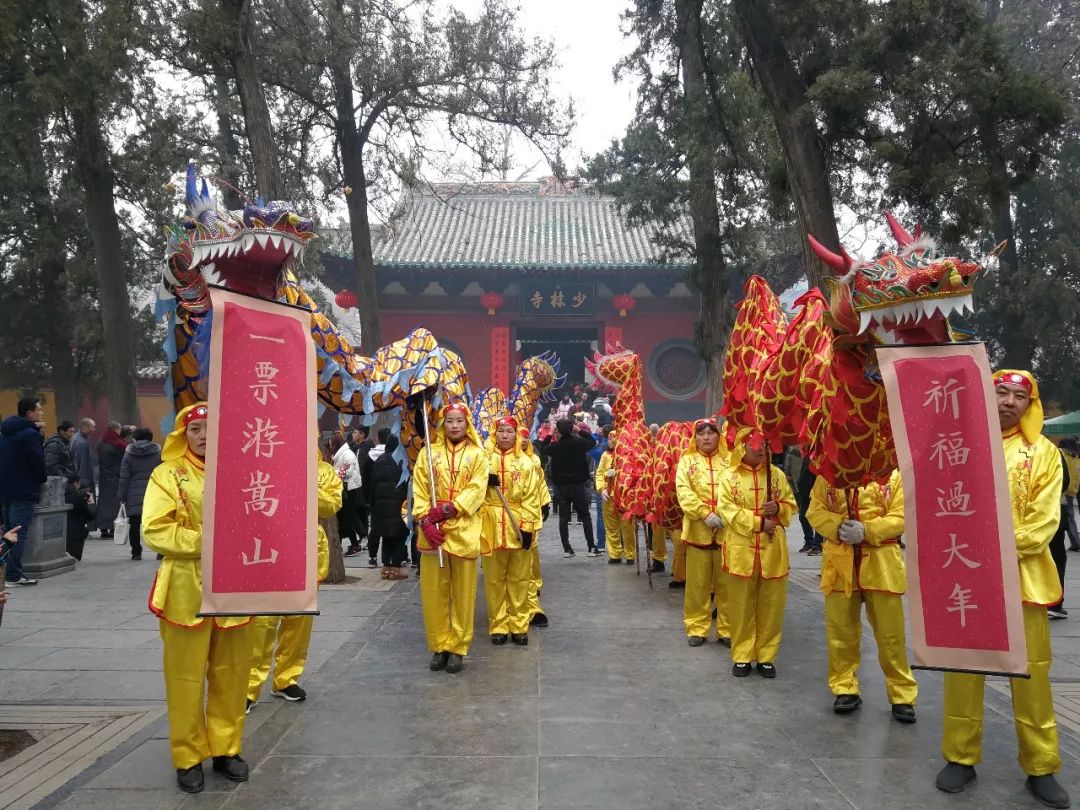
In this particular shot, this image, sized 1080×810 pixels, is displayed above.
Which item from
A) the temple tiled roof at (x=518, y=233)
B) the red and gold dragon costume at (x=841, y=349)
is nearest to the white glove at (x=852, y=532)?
the red and gold dragon costume at (x=841, y=349)

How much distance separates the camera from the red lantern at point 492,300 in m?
20.3

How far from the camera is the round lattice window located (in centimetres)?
2005

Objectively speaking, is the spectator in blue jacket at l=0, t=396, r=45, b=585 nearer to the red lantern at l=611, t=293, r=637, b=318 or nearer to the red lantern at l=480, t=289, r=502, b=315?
the red lantern at l=480, t=289, r=502, b=315

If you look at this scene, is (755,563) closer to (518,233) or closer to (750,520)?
(750,520)

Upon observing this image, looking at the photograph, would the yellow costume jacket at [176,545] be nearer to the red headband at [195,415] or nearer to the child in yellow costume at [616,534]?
the red headband at [195,415]

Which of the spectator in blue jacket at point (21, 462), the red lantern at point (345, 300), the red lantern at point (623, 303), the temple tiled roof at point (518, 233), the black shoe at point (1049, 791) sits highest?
the temple tiled roof at point (518, 233)

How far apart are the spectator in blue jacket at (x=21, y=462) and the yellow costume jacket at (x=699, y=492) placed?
18.7 ft

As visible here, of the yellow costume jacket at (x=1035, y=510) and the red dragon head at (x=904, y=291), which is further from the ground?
the red dragon head at (x=904, y=291)

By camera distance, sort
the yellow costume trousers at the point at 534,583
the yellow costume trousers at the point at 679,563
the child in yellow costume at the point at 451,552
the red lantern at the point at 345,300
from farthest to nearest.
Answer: the red lantern at the point at 345,300 < the yellow costume trousers at the point at 679,563 < the yellow costume trousers at the point at 534,583 < the child in yellow costume at the point at 451,552

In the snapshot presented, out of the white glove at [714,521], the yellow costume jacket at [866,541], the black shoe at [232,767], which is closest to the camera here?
the black shoe at [232,767]

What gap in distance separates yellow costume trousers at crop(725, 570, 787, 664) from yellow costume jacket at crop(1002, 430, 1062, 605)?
180 cm

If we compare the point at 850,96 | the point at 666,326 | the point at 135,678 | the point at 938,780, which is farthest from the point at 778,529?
the point at 666,326

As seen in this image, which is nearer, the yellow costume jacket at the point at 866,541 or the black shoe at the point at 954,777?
the black shoe at the point at 954,777

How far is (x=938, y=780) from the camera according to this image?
140 inches
